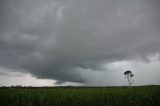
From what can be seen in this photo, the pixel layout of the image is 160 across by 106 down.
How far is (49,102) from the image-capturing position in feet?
74.1

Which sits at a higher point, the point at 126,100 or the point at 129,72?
the point at 129,72

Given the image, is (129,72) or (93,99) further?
(129,72)

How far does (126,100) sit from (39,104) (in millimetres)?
9107

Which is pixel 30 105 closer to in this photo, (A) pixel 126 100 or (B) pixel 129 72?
(A) pixel 126 100

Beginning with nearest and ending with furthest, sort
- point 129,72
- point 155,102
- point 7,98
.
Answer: point 155,102 < point 7,98 < point 129,72

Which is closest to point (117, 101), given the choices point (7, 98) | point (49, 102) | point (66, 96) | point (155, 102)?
point (155, 102)

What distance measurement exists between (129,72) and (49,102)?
54199 millimetres

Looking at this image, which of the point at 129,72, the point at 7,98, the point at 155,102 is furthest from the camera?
the point at 129,72

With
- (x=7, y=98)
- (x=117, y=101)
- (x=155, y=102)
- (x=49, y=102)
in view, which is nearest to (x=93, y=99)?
(x=117, y=101)

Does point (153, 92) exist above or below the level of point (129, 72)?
below

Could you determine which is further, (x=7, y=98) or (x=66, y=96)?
(x=7, y=98)

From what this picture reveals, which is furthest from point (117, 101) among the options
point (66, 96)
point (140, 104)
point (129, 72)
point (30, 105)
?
point (129, 72)

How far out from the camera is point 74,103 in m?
22.2

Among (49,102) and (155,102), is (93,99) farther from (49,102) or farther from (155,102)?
(155,102)
